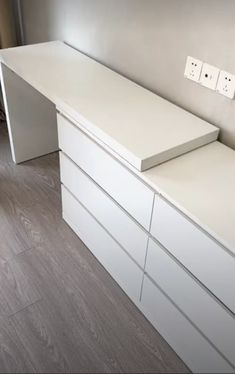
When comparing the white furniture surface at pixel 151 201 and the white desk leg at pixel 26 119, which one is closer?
the white furniture surface at pixel 151 201

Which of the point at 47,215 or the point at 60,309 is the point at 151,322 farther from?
the point at 47,215

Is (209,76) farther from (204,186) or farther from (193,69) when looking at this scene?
(204,186)

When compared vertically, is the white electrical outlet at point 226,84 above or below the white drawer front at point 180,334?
above

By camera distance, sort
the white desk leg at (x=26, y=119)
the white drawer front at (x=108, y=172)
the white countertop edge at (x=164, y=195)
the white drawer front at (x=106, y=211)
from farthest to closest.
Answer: the white desk leg at (x=26, y=119) < the white drawer front at (x=106, y=211) < the white drawer front at (x=108, y=172) < the white countertop edge at (x=164, y=195)

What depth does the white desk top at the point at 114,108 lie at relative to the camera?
4.30 ft

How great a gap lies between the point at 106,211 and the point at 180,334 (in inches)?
23.4


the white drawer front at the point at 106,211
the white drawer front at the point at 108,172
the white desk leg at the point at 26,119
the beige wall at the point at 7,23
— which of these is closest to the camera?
the white drawer front at the point at 108,172

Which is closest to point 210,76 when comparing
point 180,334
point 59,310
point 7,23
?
point 180,334

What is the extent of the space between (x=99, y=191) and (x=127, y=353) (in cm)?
71

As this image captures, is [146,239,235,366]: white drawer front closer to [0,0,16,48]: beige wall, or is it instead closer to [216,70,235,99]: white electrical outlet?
[216,70,235,99]: white electrical outlet

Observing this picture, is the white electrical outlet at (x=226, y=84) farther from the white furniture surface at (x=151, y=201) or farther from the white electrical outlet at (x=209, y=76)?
the white furniture surface at (x=151, y=201)

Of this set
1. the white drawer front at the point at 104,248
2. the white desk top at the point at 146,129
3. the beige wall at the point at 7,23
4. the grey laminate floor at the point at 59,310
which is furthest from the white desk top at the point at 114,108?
the grey laminate floor at the point at 59,310

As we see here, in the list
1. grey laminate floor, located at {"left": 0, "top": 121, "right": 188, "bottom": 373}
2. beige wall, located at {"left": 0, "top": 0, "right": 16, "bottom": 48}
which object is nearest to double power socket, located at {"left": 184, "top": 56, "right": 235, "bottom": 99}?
grey laminate floor, located at {"left": 0, "top": 121, "right": 188, "bottom": 373}

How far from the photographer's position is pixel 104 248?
1748 millimetres
